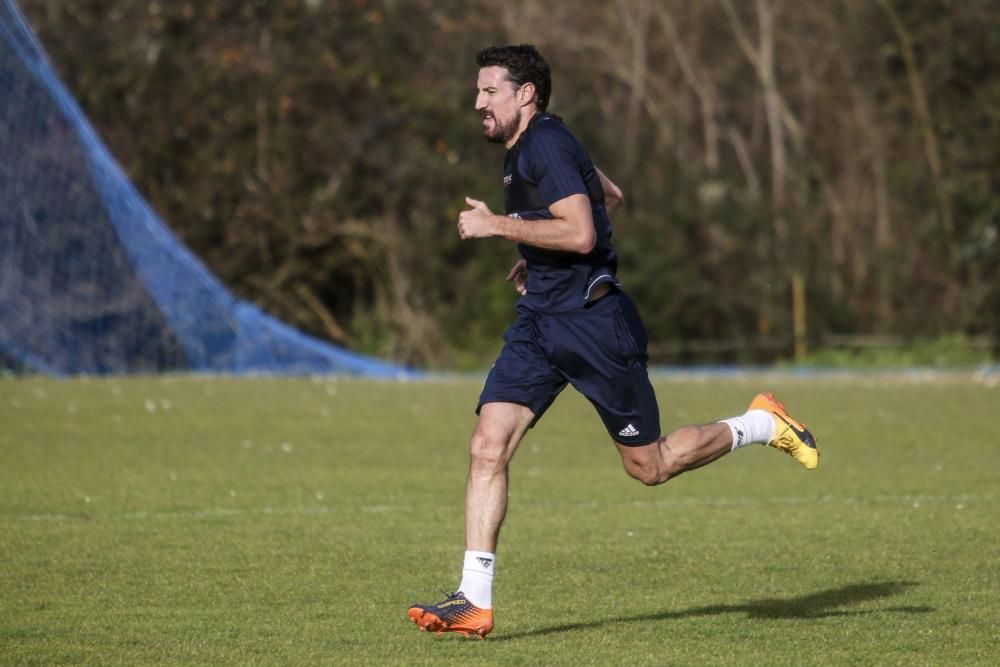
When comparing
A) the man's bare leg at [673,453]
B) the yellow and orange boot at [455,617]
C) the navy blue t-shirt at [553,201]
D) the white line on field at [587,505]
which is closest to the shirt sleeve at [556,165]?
the navy blue t-shirt at [553,201]

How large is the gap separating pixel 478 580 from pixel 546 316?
1133mm

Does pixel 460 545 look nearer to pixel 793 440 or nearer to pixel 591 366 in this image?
pixel 793 440

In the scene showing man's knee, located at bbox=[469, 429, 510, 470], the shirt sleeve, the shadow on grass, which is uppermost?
the shirt sleeve

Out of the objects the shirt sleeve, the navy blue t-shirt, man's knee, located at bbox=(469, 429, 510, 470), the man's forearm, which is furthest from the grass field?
the shirt sleeve

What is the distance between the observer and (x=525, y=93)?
6891 mm

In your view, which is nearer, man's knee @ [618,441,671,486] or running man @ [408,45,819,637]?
running man @ [408,45,819,637]

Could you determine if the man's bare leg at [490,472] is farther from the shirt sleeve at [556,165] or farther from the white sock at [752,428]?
the white sock at [752,428]

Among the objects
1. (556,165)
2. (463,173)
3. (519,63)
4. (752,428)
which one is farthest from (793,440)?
(463,173)

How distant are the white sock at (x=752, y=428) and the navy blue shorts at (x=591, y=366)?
514 mm

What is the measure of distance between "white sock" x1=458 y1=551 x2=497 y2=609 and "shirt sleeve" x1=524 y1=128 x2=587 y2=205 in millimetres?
1447

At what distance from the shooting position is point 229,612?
706 cm

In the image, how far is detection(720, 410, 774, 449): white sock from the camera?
7324 mm

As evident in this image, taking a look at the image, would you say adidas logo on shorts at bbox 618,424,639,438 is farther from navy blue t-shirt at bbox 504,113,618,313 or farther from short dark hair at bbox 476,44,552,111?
short dark hair at bbox 476,44,552,111

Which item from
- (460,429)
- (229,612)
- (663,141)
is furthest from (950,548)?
(663,141)
